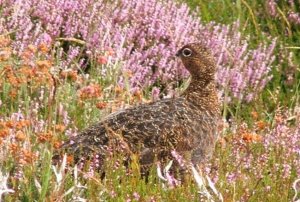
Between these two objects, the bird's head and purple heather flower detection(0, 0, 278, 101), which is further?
purple heather flower detection(0, 0, 278, 101)

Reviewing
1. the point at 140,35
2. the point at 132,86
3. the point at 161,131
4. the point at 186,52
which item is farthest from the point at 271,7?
the point at 161,131

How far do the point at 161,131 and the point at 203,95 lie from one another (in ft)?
1.99

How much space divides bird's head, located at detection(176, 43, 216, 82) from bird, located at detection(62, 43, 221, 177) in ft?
0.47

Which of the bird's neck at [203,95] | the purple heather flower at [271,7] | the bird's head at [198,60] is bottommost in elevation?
the bird's neck at [203,95]

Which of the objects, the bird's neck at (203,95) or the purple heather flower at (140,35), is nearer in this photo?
the bird's neck at (203,95)

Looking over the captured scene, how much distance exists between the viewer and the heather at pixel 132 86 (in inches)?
191

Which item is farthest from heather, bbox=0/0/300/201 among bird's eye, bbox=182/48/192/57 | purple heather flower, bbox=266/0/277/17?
bird's eye, bbox=182/48/192/57

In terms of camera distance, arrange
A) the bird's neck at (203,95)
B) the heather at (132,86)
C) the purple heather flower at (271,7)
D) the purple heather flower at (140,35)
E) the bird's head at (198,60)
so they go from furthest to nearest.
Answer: the purple heather flower at (271,7) < the purple heather flower at (140,35) < the bird's head at (198,60) < the bird's neck at (203,95) < the heather at (132,86)

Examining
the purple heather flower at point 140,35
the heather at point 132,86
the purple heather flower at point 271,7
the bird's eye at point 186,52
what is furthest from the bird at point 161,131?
the purple heather flower at point 271,7

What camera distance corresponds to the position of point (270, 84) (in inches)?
322

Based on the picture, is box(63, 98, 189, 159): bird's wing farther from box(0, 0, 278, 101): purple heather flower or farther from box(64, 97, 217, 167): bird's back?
box(0, 0, 278, 101): purple heather flower

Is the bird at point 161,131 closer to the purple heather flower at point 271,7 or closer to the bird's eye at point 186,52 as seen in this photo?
the bird's eye at point 186,52

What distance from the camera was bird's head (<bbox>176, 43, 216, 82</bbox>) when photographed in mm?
6234

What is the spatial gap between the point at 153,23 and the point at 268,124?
1.55m
